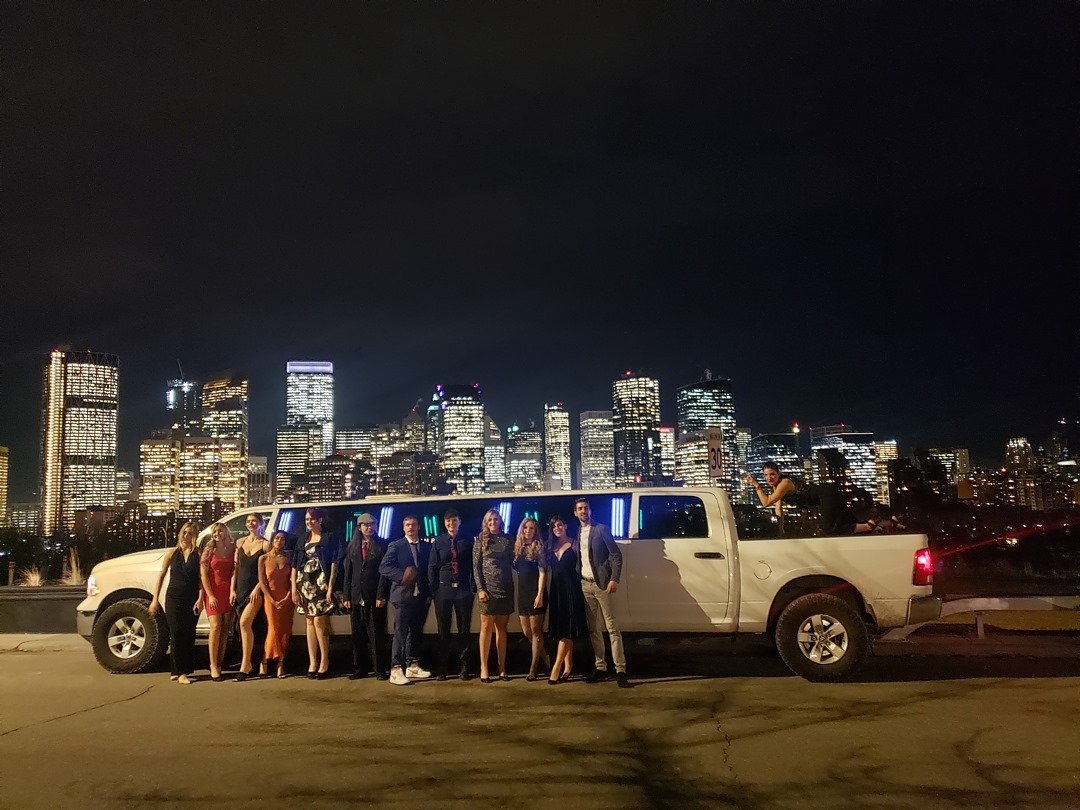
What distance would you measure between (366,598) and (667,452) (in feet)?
577

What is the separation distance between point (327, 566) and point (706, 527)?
4057 mm

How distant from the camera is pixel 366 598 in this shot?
862 centimetres

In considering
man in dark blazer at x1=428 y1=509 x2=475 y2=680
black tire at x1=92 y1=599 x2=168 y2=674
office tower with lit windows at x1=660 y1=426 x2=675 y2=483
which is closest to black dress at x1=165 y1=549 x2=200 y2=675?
black tire at x1=92 y1=599 x2=168 y2=674

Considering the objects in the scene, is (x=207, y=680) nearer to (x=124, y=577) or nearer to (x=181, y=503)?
(x=124, y=577)

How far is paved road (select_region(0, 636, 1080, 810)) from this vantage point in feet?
16.6

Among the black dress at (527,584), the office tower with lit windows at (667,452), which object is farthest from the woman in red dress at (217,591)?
the office tower with lit windows at (667,452)

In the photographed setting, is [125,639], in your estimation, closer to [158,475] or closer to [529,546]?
[529,546]

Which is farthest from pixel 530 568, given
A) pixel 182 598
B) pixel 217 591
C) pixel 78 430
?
pixel 78 430

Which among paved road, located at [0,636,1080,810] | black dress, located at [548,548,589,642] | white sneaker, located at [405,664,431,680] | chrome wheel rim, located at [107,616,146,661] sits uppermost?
black dress, located at [548,548,589,642]

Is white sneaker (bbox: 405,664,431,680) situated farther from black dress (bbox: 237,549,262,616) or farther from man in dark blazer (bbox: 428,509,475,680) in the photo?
black dress (bbox: 237,549,262,616)

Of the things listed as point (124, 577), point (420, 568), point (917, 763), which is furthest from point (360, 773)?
point (124, 577)

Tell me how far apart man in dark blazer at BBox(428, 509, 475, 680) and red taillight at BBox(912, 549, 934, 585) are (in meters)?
4.49

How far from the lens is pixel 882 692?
761 cm

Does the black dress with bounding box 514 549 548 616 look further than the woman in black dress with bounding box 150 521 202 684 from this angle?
No
